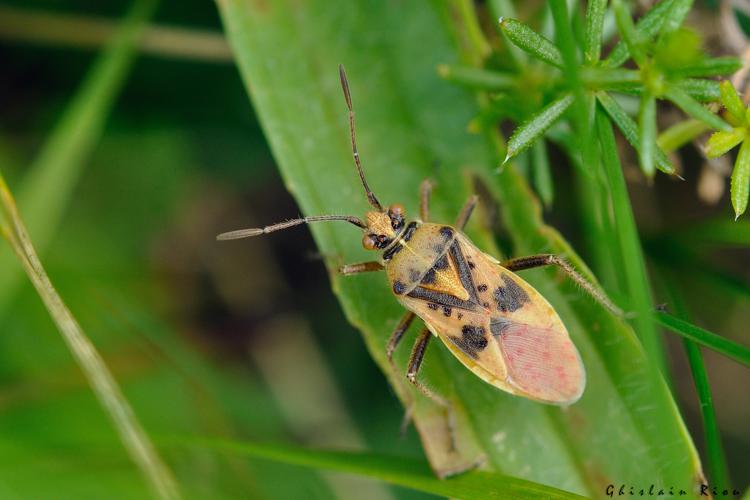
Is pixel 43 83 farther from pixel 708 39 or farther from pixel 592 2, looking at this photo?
pixel 708 39

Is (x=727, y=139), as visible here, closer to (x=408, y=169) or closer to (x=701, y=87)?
(x=701, y=87)

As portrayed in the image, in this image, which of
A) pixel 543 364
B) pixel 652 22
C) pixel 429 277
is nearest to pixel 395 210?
pixel 429 277

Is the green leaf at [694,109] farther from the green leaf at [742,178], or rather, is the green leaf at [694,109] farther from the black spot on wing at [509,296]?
the black spot on wing at [509,296]

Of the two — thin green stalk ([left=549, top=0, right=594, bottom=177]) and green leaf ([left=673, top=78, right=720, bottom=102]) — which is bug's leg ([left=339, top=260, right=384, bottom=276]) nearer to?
thin green stalk ([left=549, top=0, right=594, bottom=177])

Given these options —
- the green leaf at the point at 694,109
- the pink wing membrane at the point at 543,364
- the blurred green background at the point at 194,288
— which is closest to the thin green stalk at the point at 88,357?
the blurred green background at the point at 194,288

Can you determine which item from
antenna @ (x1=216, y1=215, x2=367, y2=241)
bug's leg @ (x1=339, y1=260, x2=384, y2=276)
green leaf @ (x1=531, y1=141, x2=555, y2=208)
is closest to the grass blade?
antenna @ (x1=216, y1=215, x2=367, y2=241)

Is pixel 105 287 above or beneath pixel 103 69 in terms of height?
beneath

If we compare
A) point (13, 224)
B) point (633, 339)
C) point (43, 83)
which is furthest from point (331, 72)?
point (43, 83)
